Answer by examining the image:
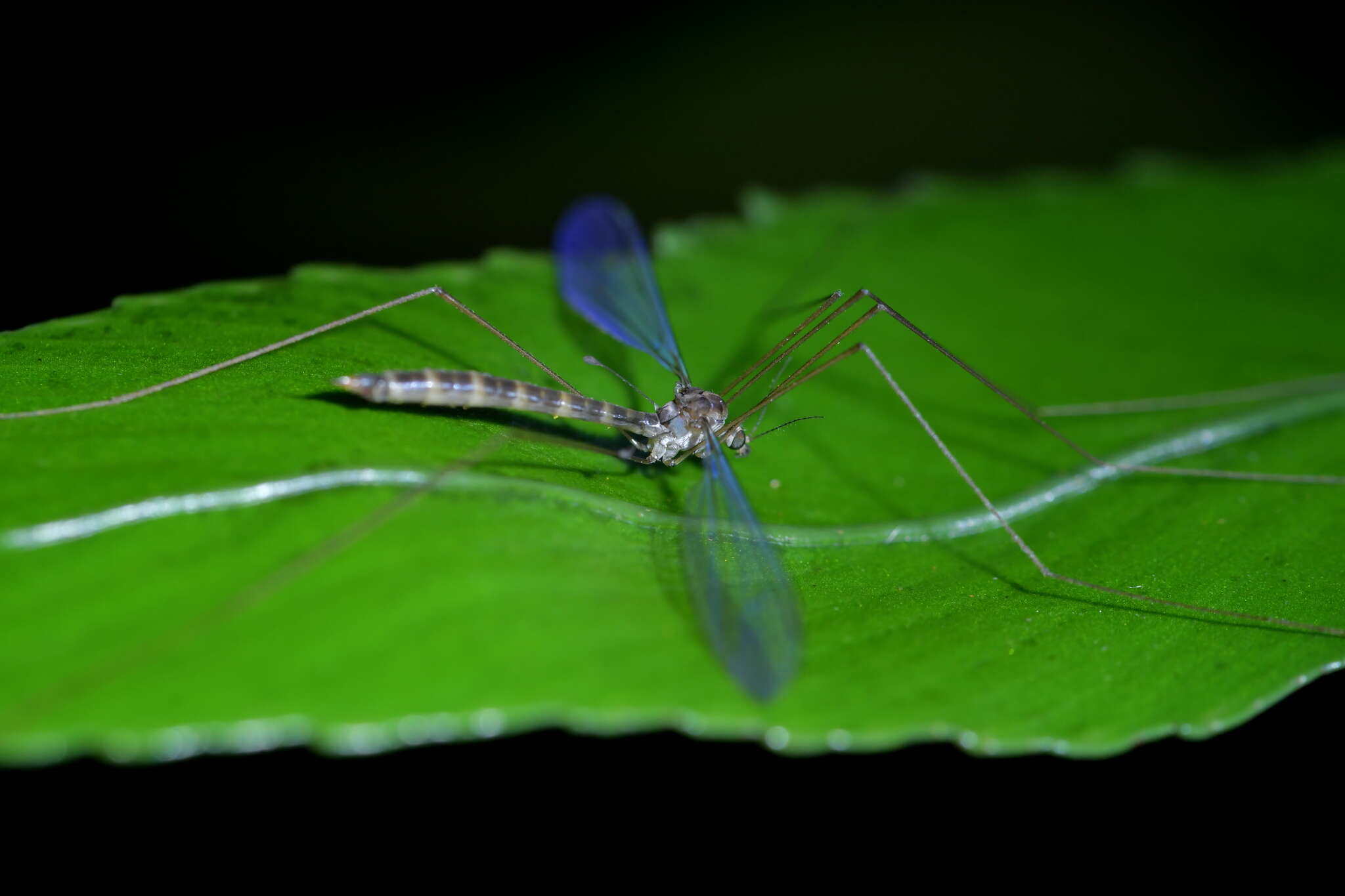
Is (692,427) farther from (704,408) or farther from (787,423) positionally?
(787,423)

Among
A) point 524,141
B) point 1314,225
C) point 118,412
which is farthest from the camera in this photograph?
point 524,141

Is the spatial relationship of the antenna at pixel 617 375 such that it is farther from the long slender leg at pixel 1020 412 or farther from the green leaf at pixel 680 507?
the long slender leg at pixel 1020 412

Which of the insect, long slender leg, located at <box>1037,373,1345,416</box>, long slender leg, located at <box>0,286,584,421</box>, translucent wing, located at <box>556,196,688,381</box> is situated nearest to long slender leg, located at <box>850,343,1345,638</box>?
the insect

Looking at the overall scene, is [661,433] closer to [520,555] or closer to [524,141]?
[520,555]

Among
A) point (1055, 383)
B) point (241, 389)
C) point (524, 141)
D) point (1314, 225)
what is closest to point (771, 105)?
point (524, 141)

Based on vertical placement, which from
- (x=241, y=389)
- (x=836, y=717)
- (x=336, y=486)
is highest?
(x=241, y=389)

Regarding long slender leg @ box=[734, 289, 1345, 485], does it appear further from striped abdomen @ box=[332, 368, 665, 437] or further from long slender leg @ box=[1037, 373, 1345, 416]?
striped abdomen @ box=[332, 368, 665, 437]
